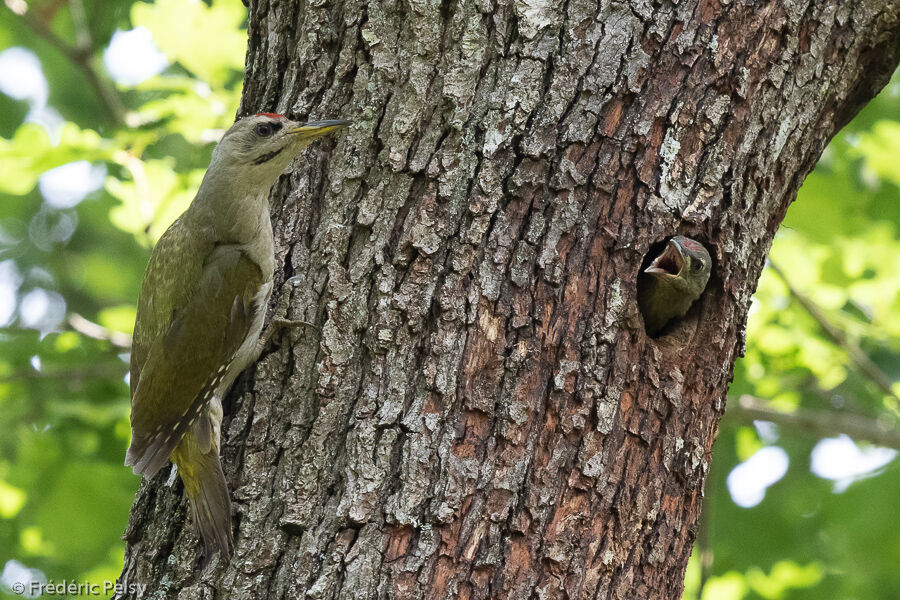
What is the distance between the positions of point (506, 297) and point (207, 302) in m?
1.38

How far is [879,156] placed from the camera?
6035 millimetres

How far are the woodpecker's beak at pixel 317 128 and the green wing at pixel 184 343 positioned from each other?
649mm

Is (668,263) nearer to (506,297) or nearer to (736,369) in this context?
(506,297)

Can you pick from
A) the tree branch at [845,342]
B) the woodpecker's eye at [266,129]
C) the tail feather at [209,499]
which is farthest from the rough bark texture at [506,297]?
the tree branch at [845,342]

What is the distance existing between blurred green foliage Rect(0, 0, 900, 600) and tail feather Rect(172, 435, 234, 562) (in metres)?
2.37

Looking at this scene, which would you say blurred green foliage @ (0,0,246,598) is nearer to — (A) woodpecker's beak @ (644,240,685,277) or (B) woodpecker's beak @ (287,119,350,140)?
(B) woodpecker's beak @ (287,119,350,140)

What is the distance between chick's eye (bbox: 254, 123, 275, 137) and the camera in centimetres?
299

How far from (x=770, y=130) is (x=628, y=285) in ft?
2.34

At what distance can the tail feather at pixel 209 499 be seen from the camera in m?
2.38

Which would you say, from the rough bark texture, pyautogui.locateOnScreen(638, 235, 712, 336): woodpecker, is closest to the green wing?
the rough bark texture

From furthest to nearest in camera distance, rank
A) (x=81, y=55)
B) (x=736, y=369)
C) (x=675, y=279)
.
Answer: (x=81, y=55) → (x=736, y=369) → (x=675, y=279)

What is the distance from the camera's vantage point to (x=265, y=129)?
3012 millimetres

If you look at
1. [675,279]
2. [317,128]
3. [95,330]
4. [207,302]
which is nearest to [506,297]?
[675,279]

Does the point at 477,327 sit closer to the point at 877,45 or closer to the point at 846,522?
the point at 877,45
